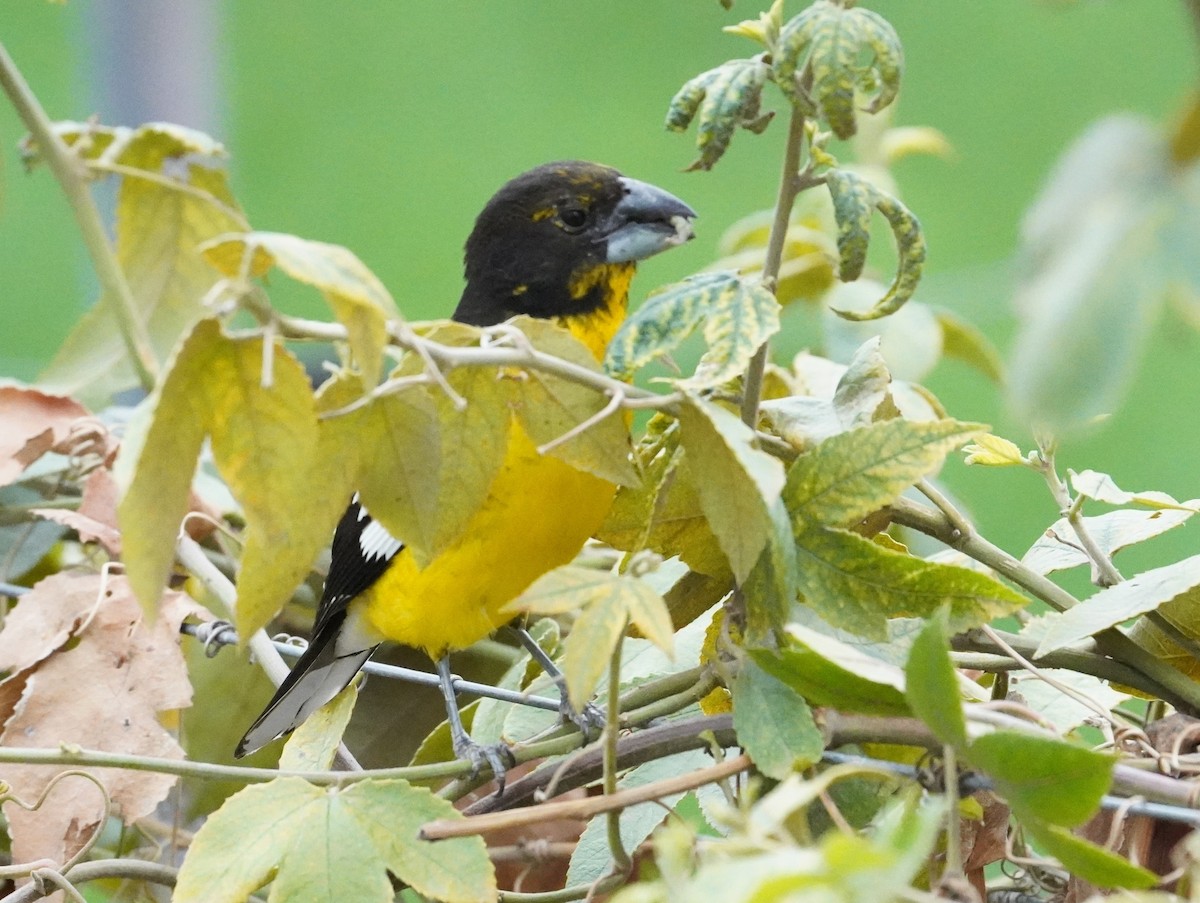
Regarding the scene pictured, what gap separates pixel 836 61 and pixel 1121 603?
40cm

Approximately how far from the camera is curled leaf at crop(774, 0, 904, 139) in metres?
0.87

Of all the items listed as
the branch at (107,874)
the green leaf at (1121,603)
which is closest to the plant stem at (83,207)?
the branch at (107,874)

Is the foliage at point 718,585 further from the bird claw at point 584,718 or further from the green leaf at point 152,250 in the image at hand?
the green leaf at point 152,250

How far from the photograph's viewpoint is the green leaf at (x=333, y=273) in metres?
0.70

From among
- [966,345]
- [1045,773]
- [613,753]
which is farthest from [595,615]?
[966,345]

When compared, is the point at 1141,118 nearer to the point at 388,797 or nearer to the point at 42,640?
the point at 388,797

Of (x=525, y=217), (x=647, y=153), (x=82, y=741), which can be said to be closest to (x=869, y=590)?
(x=82, y=741)

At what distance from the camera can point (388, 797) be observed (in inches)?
37.6

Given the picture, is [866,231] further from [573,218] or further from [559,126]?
[559,126]

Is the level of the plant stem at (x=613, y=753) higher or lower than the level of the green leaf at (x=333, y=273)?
lower

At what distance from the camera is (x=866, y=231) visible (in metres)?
0.94

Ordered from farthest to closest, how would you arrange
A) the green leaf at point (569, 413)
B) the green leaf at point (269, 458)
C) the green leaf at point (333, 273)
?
the green leaf at point (569, 413) < the green leaf at point (269, 458) < the green leaf at point (333, 273)

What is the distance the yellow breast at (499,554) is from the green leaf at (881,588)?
59cm

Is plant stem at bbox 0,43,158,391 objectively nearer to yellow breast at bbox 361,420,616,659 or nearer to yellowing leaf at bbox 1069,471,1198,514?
yellow breast at bbox 361,420,616,659
